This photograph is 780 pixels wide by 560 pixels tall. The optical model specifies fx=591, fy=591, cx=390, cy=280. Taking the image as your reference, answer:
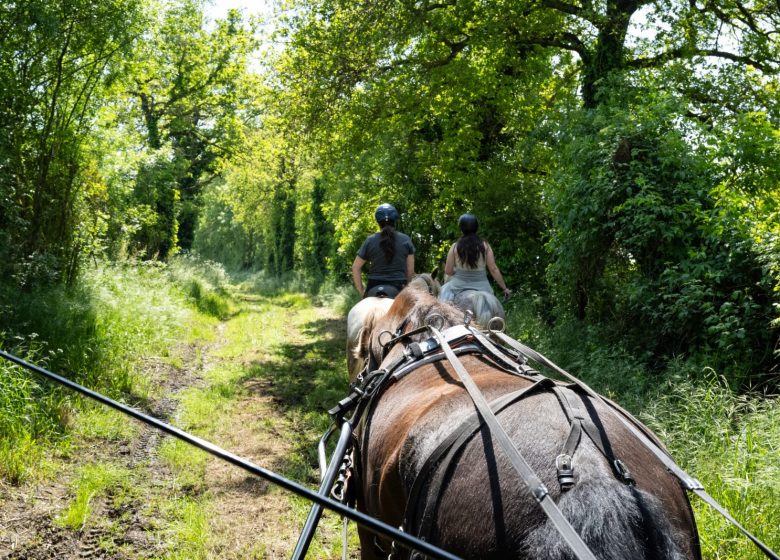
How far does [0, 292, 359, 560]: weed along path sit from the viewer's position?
4172 millimetres

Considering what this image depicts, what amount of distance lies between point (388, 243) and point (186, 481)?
2997mm

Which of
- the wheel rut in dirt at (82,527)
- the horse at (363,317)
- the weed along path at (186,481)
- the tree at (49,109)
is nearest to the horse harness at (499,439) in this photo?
the horse at (363,317)

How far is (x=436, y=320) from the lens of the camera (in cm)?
334

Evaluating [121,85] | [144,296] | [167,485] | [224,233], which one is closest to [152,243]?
[144,296]

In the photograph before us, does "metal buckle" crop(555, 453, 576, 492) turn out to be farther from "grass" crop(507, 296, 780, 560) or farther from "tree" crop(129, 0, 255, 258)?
"tree" crop(129, 0, 255, 258)

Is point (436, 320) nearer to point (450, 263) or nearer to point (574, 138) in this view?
point (450, 263)

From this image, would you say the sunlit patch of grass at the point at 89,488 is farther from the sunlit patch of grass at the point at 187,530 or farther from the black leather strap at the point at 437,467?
the black leather strap at the point at 437,467

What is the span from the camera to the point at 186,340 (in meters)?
11.7

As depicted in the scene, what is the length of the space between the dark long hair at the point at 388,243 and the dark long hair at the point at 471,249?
3.11 ft

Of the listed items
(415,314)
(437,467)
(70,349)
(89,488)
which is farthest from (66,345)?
(437,467)

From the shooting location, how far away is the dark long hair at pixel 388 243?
619cm

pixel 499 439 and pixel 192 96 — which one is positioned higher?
pixel 192 96

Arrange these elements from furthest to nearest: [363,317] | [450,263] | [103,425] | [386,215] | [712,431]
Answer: [450,263] < [103,425] < [386,215] < [363,317] < [712,431]

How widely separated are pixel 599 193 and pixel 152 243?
16.2 meters
